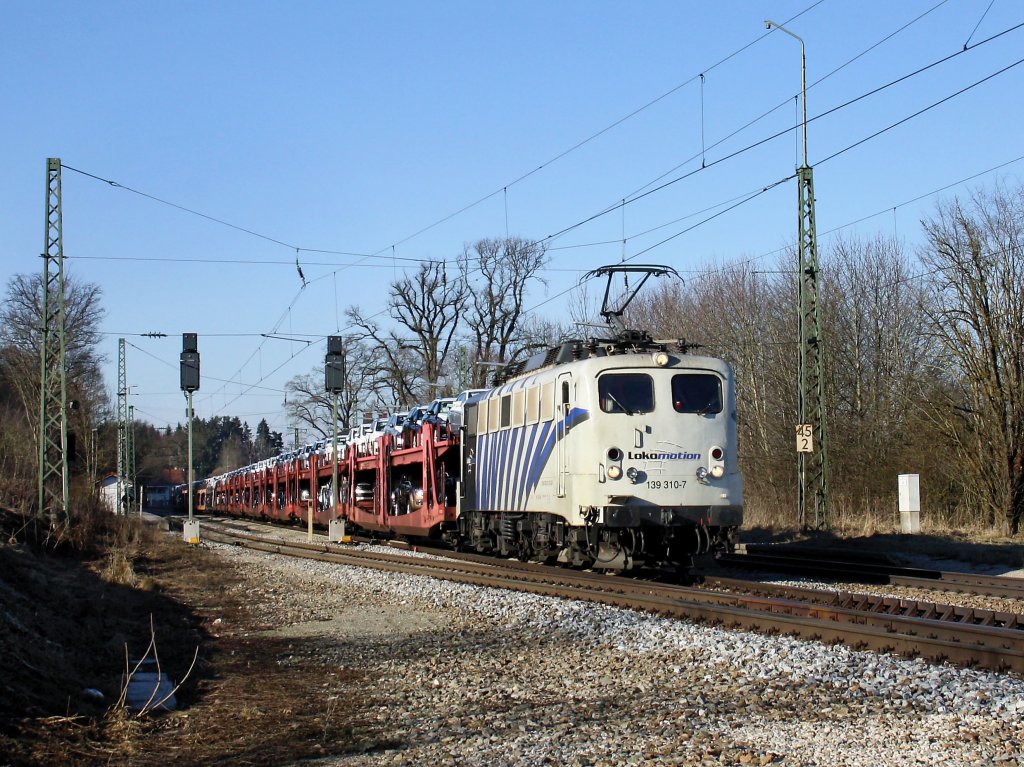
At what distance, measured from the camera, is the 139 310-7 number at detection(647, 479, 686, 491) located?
14.6m

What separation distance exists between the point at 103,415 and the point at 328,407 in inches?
520

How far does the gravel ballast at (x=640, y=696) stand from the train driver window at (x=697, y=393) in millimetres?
3847

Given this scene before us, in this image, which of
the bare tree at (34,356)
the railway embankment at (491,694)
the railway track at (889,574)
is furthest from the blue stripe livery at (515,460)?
the bare tree at (34,356)

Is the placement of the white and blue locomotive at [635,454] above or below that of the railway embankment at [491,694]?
above

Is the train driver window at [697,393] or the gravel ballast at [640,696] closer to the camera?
the gravel ballast at [640,696]

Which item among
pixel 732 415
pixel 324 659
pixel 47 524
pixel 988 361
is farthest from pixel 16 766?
pixel 988 361

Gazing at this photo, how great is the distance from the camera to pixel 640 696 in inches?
303

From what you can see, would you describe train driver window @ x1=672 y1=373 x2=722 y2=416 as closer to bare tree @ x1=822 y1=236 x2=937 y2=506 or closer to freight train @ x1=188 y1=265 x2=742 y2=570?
freight train @ x1=188 y1=265 x2=742 y2=570

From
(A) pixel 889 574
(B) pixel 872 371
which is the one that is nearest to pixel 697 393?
(A) pixel 889 574

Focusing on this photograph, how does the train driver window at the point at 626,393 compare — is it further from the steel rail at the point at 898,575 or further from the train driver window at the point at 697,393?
the steel rail at the point at 898,575

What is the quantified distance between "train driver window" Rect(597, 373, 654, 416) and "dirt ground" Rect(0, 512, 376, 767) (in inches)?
215

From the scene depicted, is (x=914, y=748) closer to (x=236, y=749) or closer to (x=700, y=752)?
(x=700, y=752)

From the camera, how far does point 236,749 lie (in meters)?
6.55

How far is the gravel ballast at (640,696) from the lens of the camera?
239 inches
